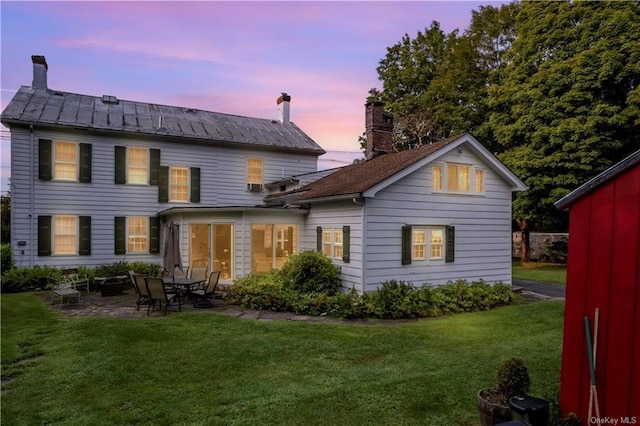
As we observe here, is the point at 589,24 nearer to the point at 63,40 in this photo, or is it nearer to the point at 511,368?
the point at 511,368

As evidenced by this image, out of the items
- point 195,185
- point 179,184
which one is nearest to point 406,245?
point 195,185

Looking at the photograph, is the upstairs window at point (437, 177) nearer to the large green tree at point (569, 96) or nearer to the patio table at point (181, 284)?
the patio table at point (181, 284)

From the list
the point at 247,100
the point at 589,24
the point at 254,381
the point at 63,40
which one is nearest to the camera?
the point at 254,381

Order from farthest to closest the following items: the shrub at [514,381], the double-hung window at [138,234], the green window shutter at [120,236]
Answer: the double-hung window at [138,234], the green window shutter at [120,236], the shrub at [514,381]

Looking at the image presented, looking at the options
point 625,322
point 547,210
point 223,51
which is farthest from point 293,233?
point 547,210

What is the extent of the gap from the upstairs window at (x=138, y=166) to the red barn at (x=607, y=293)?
1706 cm

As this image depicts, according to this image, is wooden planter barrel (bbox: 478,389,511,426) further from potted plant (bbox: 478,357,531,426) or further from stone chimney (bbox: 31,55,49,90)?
stone chimney (bbox: 31,55,49,90)

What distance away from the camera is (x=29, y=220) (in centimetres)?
1516

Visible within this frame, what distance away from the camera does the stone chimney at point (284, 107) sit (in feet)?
77.6

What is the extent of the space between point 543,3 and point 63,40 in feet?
79.7

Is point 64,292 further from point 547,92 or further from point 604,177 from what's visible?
point 547,92

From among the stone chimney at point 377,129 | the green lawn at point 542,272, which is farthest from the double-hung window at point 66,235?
the green lawn at point 542,272
